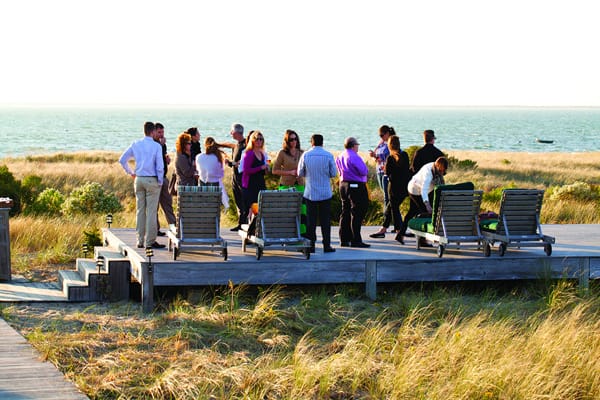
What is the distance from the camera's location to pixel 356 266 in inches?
450

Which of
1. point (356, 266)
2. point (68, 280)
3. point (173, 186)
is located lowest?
point (68, 280)

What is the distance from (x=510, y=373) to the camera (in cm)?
833

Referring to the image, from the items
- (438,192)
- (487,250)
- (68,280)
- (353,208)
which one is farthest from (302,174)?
(68,280)

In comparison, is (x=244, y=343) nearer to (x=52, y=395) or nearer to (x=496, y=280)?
(x=52, y=395)

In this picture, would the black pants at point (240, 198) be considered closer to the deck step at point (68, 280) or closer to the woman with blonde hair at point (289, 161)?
the woman with blonde hair at point (289, 161)

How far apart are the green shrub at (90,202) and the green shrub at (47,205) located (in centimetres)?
39

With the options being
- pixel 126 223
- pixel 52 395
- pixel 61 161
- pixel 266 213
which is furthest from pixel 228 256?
pixel 61 161

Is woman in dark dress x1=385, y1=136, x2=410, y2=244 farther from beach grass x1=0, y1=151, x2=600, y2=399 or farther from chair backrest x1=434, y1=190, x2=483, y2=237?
beach grass x1=0, y1=151, x2=600, y2=399

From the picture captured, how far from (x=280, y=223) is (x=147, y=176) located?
1786mm

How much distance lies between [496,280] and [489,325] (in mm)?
2765

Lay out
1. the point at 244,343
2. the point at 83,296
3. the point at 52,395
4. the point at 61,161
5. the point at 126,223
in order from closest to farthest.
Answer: the point at 52,395
the point at 244,343
the point at 83,296
the point at 126,223
the point at 61,161

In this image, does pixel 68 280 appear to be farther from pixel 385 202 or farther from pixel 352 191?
pixel 385 202

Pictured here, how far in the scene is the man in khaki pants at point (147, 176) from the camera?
11555 millimetres

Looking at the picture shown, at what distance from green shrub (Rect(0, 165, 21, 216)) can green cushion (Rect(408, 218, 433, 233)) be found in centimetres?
930
